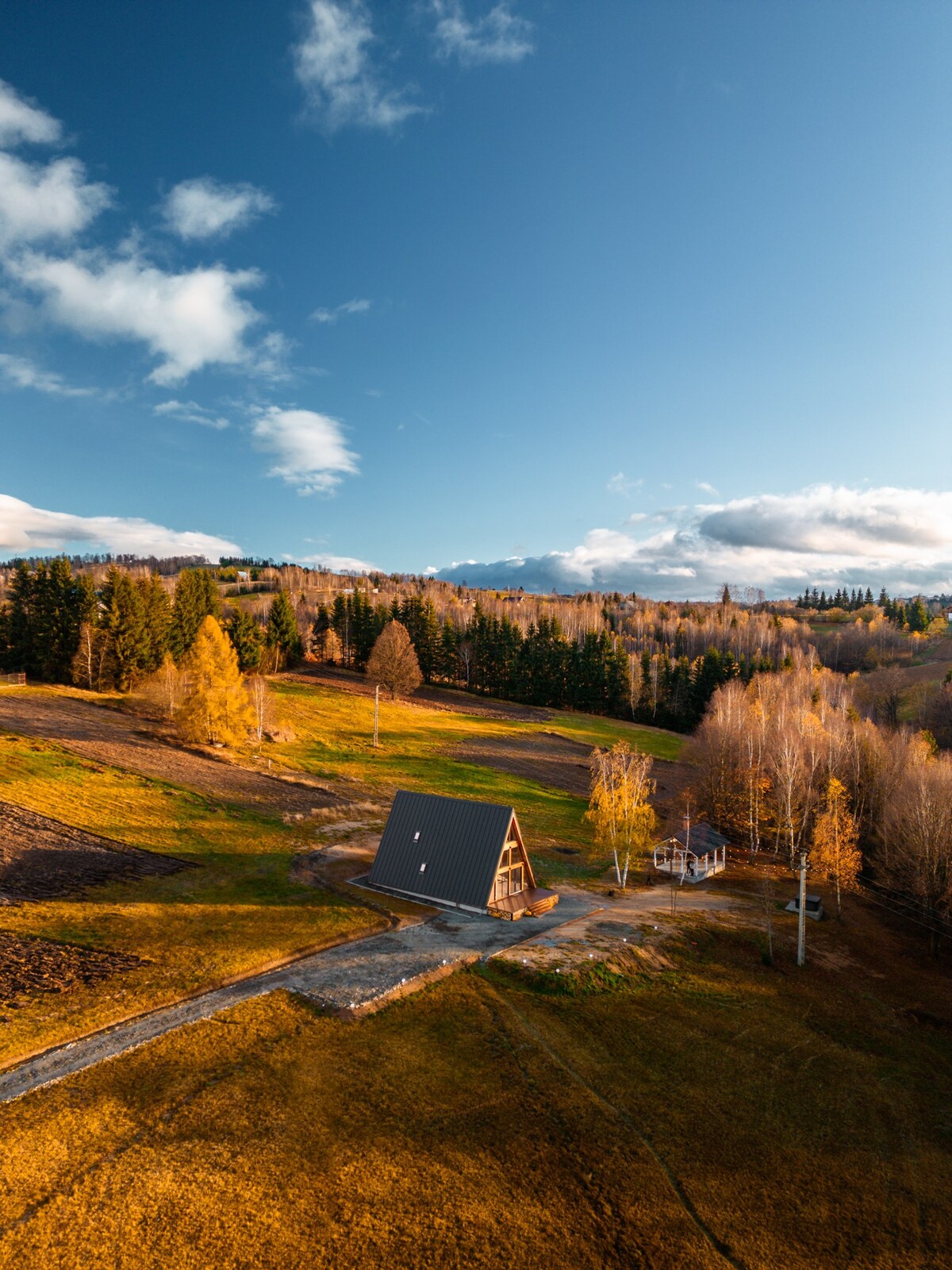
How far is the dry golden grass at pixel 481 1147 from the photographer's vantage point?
47.5ft

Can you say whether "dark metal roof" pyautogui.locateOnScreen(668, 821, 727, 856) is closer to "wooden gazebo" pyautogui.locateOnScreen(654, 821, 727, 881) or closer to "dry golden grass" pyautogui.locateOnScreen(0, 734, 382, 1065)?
"wooden gazebo" pyautogui.locateOnScreen(654, 821, 727, 881)

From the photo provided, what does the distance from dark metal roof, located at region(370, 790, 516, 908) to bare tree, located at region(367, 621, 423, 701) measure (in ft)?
187

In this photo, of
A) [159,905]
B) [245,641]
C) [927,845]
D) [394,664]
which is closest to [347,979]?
[159,905]

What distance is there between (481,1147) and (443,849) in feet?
68.2

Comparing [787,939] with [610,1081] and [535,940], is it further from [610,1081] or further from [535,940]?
[610,1081]

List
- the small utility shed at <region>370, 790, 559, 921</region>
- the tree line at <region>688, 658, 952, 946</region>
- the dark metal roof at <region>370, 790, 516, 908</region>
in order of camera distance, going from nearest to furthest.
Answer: the small utility shed at <region>370, 790, 559, 921</region> → the dark metal roof at <region>370, 790, 516, 908</region> → the tree line at <region>688, 658, 952, 946</region>

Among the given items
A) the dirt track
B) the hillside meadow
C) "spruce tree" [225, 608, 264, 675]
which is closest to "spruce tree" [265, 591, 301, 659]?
"spruce tree" [225, 608, 264, 675]

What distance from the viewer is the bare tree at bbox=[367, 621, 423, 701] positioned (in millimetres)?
96688

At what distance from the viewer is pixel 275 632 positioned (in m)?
108

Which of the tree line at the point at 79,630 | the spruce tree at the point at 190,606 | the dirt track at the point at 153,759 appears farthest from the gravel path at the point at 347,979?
the spruce tree at the point at 190,606

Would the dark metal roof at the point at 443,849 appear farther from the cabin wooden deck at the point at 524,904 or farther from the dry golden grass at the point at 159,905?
the dry golden grass at the point at 159,905

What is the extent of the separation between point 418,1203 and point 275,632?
325 ft

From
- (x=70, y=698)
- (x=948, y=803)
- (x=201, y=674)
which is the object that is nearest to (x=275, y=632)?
(x=70, y=698)

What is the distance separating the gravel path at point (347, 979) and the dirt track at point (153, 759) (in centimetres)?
2193
